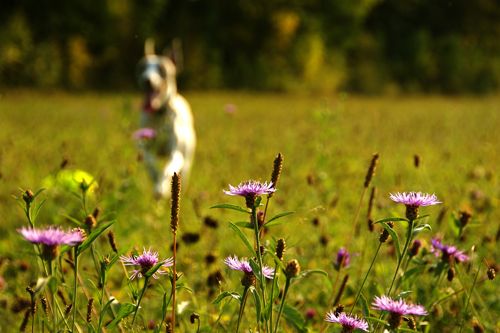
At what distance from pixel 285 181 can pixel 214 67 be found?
41.3 ft

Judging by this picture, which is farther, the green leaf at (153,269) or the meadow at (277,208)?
the meadow at (277,208)

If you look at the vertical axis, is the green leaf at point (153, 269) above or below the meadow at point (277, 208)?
above

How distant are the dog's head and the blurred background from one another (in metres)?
9.26

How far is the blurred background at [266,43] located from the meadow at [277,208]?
5944 mm

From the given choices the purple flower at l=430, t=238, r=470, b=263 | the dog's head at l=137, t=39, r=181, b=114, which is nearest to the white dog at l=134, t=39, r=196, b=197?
the dog's head at l=137, t=39, r=181, b=114

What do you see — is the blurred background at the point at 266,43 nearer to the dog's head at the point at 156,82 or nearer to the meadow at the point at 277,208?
the meadow at the point at 277,208

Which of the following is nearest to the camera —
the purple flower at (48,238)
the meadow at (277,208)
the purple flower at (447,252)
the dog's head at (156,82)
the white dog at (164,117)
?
the purple flower at (48,238)

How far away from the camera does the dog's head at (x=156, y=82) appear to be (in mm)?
2885

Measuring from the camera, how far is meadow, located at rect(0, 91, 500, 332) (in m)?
1.13

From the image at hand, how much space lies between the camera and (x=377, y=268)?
1.48m

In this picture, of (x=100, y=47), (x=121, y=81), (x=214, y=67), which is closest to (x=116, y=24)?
(x=100, y=47)

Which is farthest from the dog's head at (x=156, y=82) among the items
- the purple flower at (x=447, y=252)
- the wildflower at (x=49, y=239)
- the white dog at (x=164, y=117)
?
the wildflower at (x=49, y=239)

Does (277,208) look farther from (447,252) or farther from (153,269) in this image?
(153,269)

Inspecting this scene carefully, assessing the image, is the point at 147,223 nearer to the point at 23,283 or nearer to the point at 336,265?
the point at 23,283
